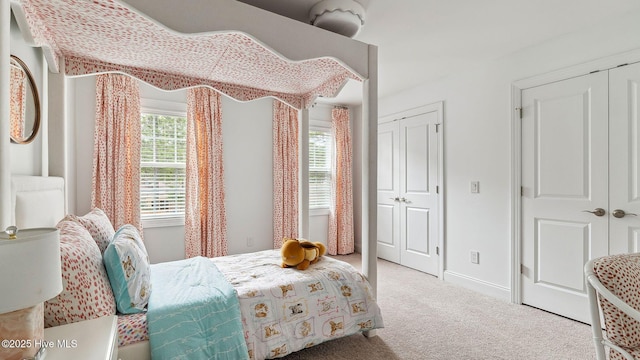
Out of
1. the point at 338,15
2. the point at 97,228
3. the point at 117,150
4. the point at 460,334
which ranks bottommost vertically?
the point at 460,334

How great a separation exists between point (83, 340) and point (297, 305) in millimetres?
1167

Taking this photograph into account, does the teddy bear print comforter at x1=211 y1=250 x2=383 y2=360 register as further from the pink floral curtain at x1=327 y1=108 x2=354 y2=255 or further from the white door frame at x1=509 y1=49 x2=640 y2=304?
the pink floral curtain at x1=327 y1=108 x2=354 y2=255

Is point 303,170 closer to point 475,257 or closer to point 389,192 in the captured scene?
point 389,192

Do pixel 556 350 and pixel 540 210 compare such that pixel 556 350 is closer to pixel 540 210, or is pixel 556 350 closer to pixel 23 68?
pixel 540 210

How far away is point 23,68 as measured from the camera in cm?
158

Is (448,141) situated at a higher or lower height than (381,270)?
higher

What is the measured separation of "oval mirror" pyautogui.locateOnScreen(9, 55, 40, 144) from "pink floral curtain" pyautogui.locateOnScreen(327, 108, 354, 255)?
3.88m

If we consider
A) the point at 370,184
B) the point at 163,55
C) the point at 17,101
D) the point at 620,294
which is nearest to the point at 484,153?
the point at 370,184

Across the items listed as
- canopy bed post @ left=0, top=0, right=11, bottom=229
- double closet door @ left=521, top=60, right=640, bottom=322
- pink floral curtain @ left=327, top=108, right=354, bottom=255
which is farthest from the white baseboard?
canopy bed post @ left=0, top=0, right=11, bottom=229

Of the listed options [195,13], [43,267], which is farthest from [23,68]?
[43,267]

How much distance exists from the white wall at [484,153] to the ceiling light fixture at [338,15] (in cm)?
178

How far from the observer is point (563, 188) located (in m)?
2.74

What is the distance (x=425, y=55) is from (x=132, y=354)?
10.9ft

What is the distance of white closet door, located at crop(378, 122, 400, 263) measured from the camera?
4.55 m
